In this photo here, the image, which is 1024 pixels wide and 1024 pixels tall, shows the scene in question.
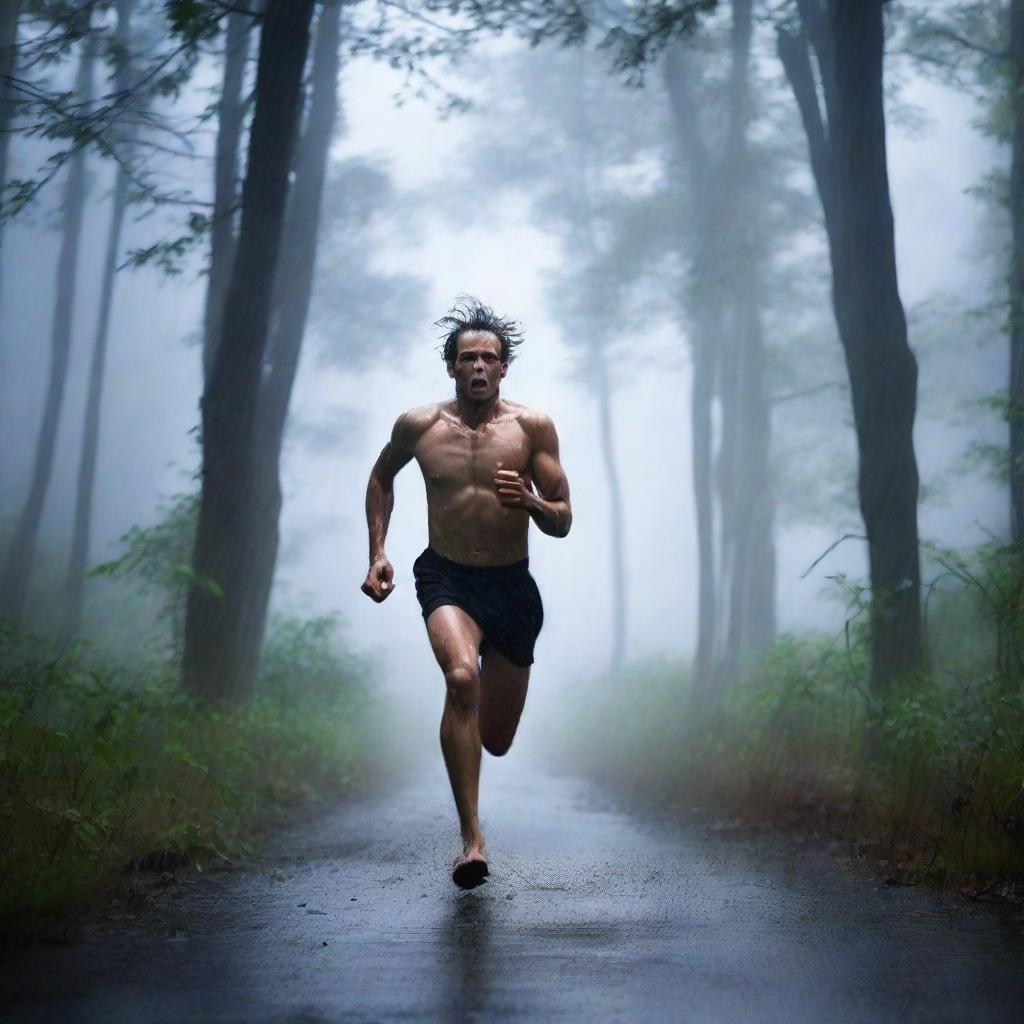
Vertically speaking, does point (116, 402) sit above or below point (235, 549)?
above

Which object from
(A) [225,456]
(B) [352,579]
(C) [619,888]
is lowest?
(C) [619,888]

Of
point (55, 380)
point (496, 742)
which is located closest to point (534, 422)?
point (496, 742)

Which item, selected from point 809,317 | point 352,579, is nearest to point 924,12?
point 809,317

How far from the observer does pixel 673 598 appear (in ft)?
195

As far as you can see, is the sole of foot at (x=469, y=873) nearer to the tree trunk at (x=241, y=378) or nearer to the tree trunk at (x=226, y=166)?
the tree trunk at (x=241, y=378)

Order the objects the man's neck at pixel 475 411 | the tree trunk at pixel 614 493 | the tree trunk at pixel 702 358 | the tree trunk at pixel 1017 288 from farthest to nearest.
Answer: the tree trunk at pixel 614 493 < the tree trunk at pixel 702 358 < the tree trunk at pixel 1017 288 < the man's neck at pixel 475 411

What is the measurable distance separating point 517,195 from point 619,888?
69.3 feet

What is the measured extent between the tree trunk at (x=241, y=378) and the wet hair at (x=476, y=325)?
150 inches

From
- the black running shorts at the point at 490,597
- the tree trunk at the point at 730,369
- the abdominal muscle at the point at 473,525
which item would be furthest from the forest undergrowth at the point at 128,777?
the tree trunk at the point at 730,369

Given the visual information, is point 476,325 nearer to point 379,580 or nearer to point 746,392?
point 379,580

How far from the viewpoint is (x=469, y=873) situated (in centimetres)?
474

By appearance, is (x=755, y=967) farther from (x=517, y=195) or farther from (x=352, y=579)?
(x=352, y=579)

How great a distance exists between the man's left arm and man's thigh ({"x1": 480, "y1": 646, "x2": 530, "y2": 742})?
0.66m

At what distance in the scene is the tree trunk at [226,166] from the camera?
44.5ft
